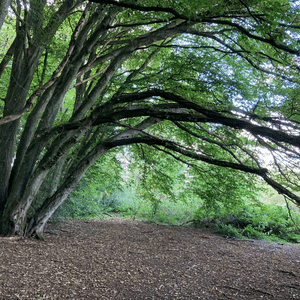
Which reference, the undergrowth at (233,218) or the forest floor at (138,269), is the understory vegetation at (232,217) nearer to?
the undergrowth at (233,218)

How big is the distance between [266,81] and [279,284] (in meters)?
4.17

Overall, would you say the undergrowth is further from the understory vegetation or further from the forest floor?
the forest floor

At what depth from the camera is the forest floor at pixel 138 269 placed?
128 inches

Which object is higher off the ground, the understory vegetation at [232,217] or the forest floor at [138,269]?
the understory vegetation at [232,217]

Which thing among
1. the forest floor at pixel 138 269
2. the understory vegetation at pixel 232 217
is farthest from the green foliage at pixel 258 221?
the forest floor at pixel 138 269

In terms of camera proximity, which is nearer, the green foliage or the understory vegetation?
the understory vegetation

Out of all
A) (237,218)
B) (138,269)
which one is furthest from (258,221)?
(138,269)

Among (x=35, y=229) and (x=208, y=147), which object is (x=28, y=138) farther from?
(x=208, y=147)

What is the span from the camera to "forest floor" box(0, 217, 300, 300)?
3.25m

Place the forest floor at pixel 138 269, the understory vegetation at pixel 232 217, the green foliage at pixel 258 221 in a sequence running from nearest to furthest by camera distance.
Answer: the forest floor at pixel 138 269, the understory vegetation at pixel 232 217, the green foliage at pixel 258 221

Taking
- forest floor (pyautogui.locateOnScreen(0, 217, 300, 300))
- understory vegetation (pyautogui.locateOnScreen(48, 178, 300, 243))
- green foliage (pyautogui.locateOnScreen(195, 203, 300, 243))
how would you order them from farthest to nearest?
green foliage (pyautogui.locateOnScreen(195, 203, 300, 243)), understory vegetation (pyautogui.locateOnScreen(48, 178, 300, 243)), forest floor (pyautogui.locateOnScreen(0, 217, 300, 300))

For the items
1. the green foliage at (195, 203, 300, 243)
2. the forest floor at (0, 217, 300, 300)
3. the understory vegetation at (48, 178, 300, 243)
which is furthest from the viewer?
the green foliage at (195, 203, 300, 243)

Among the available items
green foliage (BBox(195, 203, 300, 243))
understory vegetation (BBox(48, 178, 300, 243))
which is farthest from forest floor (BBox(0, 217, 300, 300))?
green foliage (BBox(195, 203, 300, 243))

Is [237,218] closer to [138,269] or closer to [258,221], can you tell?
[258,221]
